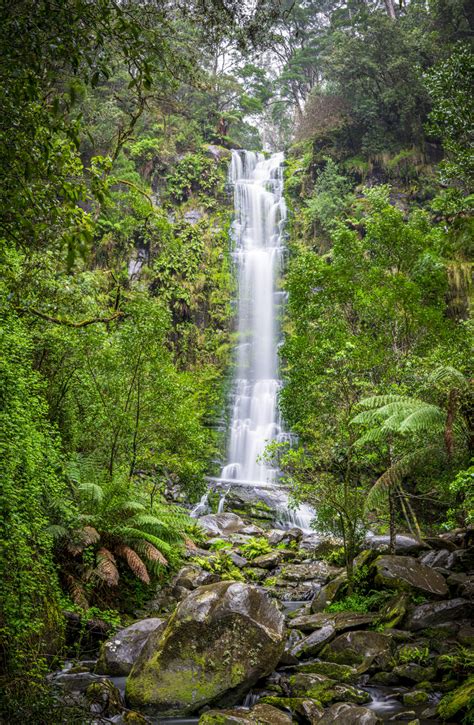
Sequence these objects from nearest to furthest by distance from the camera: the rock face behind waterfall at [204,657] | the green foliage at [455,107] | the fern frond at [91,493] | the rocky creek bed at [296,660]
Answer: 1. the rocky creek bed at [296,660]
2. the rock face behind waterfall at [204,657]
3. the fern frond at [91,493]
4. the green foliage at [455,107]

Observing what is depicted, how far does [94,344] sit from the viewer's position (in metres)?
9.43

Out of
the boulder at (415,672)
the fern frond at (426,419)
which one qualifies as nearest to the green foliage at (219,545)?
the boulder at (415,672)

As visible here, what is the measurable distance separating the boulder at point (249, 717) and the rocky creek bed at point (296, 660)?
12 millimetres

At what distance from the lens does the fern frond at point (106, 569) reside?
24.0 feet

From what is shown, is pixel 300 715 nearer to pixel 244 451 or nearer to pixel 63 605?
pixel 63 605

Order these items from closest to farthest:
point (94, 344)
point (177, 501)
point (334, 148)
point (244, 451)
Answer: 1. point (94, 344)
2. point (177, 501)
3. point (244, 451)
4. point (334, 148)

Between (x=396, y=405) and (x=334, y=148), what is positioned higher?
(x=334, y=148)

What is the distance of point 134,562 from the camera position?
7.96 m

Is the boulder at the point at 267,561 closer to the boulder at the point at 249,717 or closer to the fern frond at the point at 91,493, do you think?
the fern frond at the point at 91,493

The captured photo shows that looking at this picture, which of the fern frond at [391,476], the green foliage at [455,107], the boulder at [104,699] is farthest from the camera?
the green foliage at [455,107]

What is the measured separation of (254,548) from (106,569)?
629cm

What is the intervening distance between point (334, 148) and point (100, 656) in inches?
1044

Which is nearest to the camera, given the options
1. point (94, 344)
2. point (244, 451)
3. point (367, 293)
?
point (94, 344)

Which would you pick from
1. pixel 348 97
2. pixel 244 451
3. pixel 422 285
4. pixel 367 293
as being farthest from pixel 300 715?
pixel 348 97
